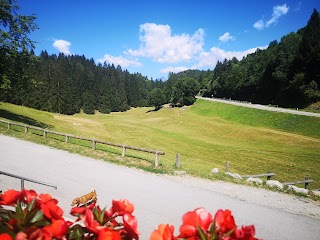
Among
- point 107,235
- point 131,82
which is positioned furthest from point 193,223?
point 131,82

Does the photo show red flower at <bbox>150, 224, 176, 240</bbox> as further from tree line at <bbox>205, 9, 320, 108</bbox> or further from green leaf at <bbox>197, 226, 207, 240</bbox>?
tree line at <bbox>205, 9, 320, 108</bbox>

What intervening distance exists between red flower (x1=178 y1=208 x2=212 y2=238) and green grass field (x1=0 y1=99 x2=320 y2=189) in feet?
47.6

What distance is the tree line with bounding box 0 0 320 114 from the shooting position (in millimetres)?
30703

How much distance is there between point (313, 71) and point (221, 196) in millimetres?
65182

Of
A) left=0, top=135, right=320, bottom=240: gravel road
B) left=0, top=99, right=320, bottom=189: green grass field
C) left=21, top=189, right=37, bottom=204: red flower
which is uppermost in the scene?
left=21, top=189, right=37, bottom=204: red flower

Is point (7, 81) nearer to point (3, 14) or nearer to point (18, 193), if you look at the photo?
point (3, 14)

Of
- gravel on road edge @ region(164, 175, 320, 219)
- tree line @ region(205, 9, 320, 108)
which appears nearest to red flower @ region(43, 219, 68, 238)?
gravel on road edge @ region(164, 175, 320, 219)

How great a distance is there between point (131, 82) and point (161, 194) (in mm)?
144454

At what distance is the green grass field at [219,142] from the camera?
23.2 metres

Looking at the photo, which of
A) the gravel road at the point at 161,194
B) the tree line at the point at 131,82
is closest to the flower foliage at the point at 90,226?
the gravel road at the point at 161,194

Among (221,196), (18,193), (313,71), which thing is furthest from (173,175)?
(313,71)

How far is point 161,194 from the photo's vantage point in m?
11.9

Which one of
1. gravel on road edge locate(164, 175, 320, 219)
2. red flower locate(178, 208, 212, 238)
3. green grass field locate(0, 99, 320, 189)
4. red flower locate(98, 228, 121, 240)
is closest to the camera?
red flower locate(98, 228, 121, 240)

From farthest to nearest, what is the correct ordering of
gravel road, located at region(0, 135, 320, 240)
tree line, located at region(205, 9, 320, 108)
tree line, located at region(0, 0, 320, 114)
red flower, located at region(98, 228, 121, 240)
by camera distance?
tree line, located at region(205, 9, 320, 108) < tree line, located at region(0, 0, 320, 114) < gravel road, located at region(0, 135, 320, 240) < red flower, located at region(98, 228, 121, 240)
